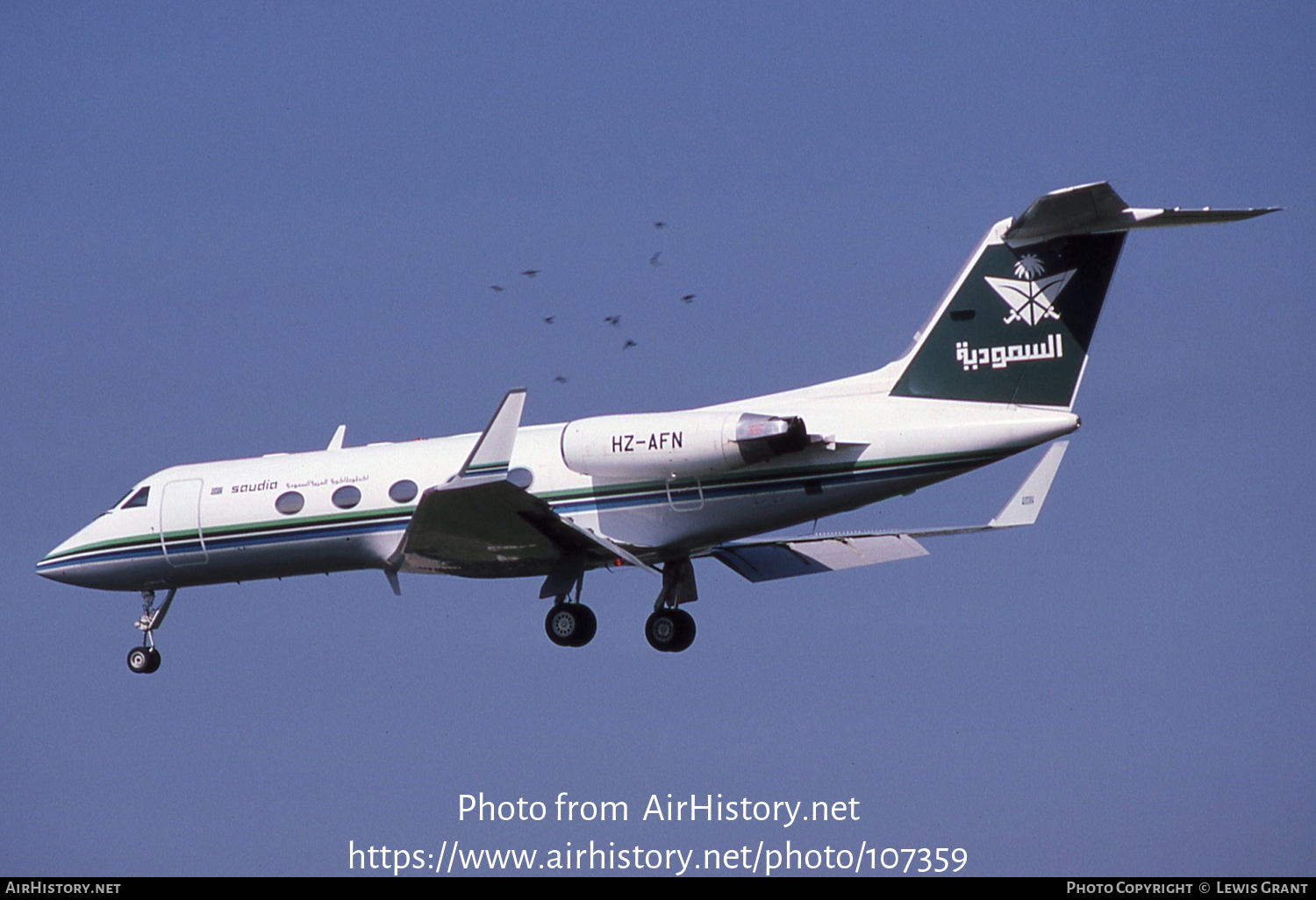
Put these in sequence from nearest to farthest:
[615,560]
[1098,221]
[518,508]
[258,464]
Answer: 1. [1098,221]
2. [518,508]
3. [615,560]
4. [258,464]

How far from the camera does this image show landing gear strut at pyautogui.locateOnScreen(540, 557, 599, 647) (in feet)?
79.8

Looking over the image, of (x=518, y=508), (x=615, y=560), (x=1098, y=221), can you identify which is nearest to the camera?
(x=1098, y=221)

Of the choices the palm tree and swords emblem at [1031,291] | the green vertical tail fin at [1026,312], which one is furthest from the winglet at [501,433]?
the palm tree and swords emblem at [1031,291]

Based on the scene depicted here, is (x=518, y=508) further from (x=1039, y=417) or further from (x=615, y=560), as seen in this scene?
(x=1039, y=417)

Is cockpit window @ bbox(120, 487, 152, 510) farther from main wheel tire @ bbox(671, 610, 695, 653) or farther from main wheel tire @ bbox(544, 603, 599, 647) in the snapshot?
main wheel tire @ bbox(671, 610, 695, 653)

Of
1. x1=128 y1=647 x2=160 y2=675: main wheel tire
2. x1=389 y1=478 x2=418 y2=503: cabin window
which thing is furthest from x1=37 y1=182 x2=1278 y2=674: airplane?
x1=128 y1=647 x2=160 y2=675: main wheel tire

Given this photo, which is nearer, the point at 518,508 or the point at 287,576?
the point at 518,508

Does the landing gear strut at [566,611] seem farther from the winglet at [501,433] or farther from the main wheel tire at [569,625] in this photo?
the winglet at [501,433]

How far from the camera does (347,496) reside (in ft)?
80.8

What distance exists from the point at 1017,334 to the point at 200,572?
11.8 meters

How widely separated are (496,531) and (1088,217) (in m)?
8.09

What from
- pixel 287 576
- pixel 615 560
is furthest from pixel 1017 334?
pixel 287 576

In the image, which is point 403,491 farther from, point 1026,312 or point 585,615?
point 1026,312

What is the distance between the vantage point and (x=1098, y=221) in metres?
21.0
